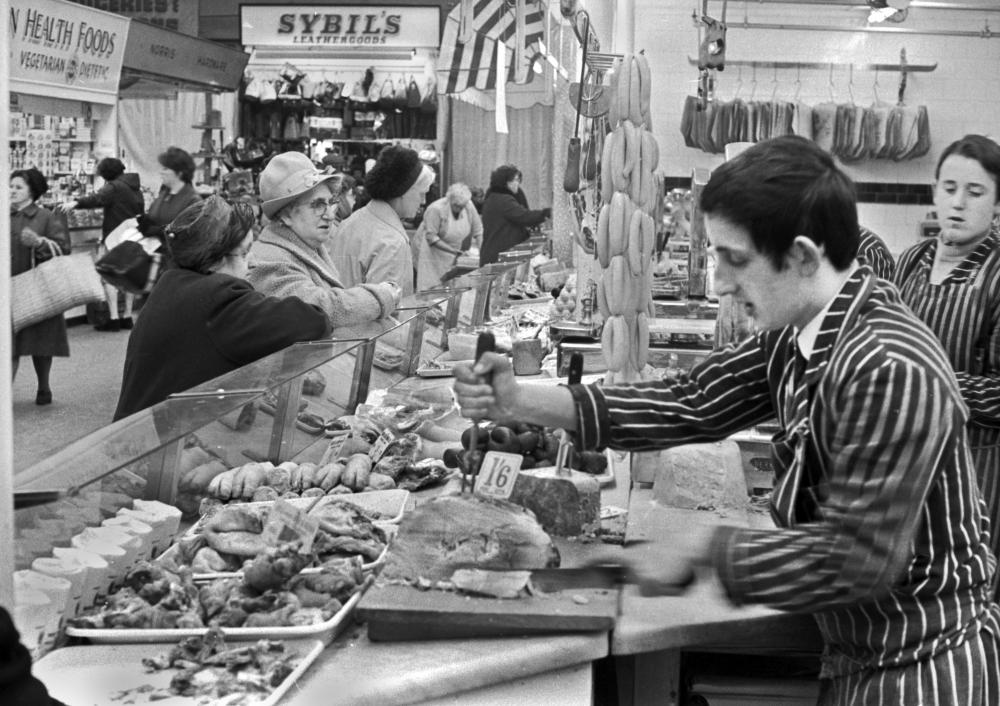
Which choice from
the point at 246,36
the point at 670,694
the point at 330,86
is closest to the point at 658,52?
the point at 330,86

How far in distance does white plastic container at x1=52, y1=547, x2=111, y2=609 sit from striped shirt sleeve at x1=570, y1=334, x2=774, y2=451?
1066mm

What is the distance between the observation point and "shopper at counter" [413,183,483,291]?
12.0 meters

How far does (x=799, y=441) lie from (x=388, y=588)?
940 mm

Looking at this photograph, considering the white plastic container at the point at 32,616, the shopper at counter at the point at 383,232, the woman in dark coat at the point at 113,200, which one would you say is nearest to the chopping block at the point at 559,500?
the white plastic container at the point at 32,616

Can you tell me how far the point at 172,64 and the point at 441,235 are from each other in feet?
19.8

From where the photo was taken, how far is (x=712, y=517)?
343cm

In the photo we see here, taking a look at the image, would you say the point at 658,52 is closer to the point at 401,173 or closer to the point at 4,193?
the point at 401,173

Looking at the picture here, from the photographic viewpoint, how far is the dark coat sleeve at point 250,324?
14.5ft

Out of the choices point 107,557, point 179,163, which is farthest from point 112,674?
point 179,163

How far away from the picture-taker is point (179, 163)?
1398 cm

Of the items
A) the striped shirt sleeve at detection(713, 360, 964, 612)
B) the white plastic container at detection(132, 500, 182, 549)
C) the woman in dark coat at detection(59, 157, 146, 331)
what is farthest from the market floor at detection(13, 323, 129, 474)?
the striped shirt sleeve at detection(713, 360, 964, 612)

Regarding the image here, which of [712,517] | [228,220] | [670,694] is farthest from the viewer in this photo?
[228,220]

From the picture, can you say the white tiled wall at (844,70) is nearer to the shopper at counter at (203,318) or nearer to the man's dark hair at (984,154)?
the man's dark hair at (984,154)

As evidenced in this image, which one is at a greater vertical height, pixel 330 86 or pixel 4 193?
pixel 330 86
